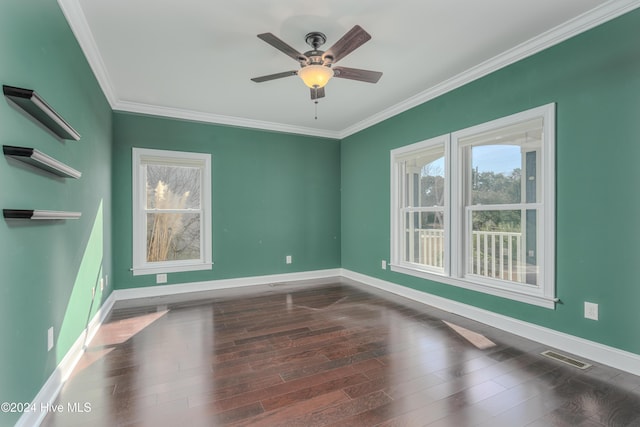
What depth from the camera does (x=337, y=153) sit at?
18.7 ft

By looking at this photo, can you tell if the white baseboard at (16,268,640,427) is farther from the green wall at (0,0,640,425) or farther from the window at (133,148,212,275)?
the window at (133,148,212,275)

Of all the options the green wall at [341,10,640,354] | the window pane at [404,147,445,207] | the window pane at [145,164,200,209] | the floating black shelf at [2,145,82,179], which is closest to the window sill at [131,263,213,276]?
the window pane at [145,164,200,209]

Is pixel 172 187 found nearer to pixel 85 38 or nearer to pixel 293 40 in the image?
pixel 85 38

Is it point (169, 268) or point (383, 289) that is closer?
point (169, 268)

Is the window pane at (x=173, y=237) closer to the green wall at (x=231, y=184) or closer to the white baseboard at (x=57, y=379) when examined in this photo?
the green wall at (x=231, y=184)

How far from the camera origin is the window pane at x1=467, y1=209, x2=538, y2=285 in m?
2.92

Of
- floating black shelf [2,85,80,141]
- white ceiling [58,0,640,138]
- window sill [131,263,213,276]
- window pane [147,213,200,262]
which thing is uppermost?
white ceiling [58,0,640,138]

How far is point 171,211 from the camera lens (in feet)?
14.6

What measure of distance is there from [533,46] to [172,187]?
181 inches

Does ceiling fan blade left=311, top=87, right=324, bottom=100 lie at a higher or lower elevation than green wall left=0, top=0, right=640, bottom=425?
higher

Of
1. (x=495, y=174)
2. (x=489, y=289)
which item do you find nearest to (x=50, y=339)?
(x=489, y=289)

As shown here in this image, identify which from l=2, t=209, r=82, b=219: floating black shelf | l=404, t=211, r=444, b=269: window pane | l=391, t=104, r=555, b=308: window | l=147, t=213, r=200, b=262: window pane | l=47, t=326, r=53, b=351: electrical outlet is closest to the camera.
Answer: l=2, t=209, r=82, b=219: floating black shelf

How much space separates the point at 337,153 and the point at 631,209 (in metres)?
4.16

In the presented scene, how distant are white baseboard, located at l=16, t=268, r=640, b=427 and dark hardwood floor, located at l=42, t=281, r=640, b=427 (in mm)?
82
